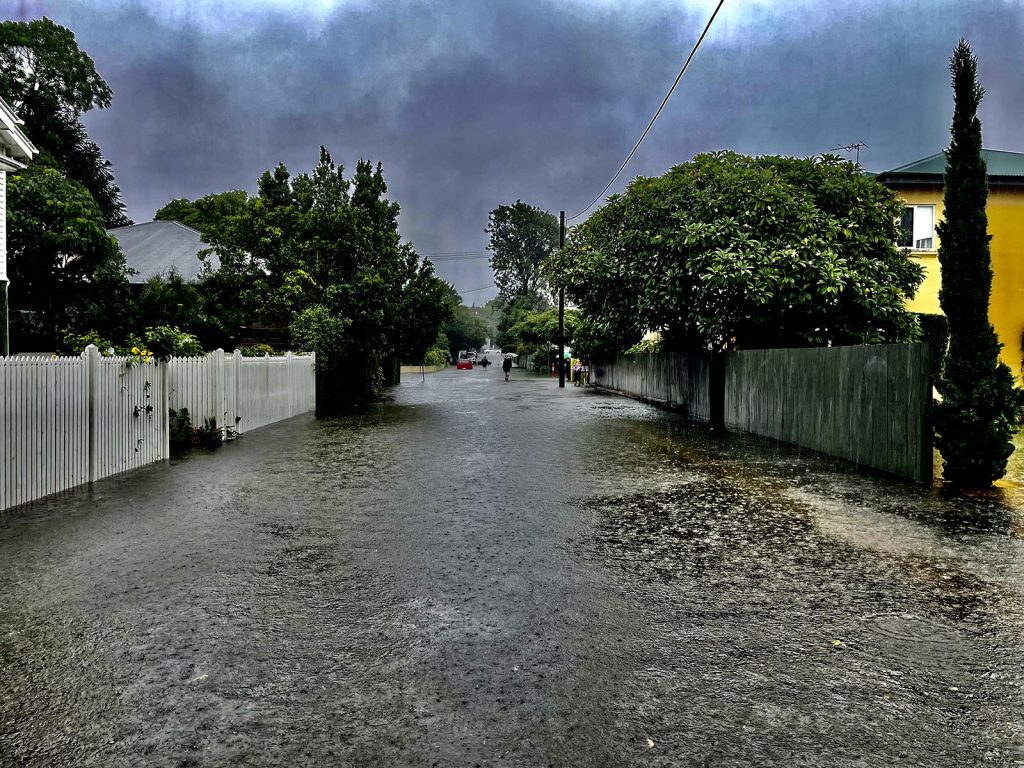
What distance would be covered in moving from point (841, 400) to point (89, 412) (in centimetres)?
1059

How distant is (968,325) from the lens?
913 centimetres

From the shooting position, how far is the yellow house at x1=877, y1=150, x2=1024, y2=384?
21.9 m

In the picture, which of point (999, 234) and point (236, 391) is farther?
point (999, 234)

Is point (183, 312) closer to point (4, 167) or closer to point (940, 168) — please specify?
point (4, 167)

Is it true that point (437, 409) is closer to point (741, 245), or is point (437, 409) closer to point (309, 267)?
point (309, 267)

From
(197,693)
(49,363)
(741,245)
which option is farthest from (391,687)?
(741,245)

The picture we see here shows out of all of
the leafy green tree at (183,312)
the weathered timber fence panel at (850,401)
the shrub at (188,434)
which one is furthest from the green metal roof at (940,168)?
the leafy green tree at (183,312)

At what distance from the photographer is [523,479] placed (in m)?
9.60

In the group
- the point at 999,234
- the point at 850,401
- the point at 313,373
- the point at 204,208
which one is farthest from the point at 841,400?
the point at 204,208

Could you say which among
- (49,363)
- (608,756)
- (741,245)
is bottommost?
(608,756)

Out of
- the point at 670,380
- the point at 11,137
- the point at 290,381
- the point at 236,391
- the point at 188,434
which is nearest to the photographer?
the point at 188,434

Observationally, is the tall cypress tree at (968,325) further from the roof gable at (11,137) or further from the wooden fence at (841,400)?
the roof gable at (11,137)

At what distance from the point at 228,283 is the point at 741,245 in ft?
67.4

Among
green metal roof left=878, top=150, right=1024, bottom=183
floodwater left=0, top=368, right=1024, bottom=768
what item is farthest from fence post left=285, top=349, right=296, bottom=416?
green metal roof left=878, top=150, right=1024, bottom=183
